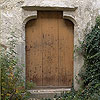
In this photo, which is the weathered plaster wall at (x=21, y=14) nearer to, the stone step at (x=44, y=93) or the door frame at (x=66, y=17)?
the door frame at (x=66, y=17)

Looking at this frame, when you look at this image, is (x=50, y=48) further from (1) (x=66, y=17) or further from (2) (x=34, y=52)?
(1) (x=66, y=17)

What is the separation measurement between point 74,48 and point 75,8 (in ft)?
3.27

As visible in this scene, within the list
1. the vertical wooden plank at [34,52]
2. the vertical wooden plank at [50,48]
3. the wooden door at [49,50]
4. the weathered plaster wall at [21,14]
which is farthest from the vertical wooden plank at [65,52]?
the vertical wooden plank at [34,52]

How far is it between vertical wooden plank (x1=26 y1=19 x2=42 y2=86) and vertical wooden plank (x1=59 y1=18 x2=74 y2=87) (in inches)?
21.9

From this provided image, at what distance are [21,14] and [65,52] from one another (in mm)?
1492

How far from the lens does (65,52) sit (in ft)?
14.1

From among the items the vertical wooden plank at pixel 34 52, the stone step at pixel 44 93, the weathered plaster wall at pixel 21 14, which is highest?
the weathered plaster wall at pixel 21 14

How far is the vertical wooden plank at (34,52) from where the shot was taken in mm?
4180

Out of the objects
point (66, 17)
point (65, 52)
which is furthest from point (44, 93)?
point (66, 17)

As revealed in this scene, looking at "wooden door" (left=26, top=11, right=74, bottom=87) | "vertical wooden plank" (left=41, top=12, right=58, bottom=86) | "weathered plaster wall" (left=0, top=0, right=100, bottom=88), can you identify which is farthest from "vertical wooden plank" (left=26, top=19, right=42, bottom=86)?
"weathered plaster wall" (left=0, top=0, right=100, bottom=88)

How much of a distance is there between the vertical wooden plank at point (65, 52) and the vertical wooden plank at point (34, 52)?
557 mm

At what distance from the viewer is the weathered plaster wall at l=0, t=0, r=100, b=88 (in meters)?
3.88

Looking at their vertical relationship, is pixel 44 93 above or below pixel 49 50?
below

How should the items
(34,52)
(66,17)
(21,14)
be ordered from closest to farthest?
(21,14) < (66,17) < (34,52)
